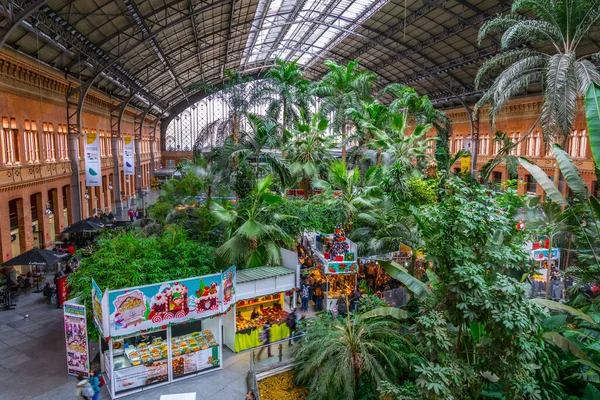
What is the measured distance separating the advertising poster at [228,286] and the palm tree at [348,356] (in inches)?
93.1

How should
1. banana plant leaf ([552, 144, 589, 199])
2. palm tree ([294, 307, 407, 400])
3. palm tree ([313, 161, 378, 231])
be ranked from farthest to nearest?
palm tree ([313, 161, 378, 231]), palm tree ([294, 307, 407, 400]), banana plant leaf ([552, 144, 589, 199])

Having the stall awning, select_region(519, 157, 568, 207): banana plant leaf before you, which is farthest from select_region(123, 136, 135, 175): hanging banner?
select_region(519, 157, 568, 207): banana plant leaf

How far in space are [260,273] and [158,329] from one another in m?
3.42

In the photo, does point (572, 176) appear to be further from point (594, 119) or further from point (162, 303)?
point (162, 303)

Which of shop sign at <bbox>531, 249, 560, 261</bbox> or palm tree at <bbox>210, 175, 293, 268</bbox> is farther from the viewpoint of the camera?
shop sign at <bbox>531, 249, 560, 261</bbox>

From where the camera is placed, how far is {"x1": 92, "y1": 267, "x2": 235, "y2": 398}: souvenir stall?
9414mm

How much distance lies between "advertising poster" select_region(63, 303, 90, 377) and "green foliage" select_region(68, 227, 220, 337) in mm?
231

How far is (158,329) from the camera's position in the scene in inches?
391

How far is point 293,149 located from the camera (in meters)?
22.5

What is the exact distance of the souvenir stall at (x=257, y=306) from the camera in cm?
1186

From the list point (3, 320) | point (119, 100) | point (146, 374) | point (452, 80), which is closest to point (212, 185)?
point (3, 320)

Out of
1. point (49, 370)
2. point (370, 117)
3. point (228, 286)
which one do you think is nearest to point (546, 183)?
point (228, 286)

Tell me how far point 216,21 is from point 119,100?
444 inches

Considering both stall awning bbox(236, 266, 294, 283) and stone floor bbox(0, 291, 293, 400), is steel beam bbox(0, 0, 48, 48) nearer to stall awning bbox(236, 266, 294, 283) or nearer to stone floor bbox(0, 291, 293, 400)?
stone floor bbox(0, 291, 293, 400)
